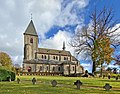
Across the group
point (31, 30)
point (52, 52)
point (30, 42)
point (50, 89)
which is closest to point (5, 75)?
point (50, 89)

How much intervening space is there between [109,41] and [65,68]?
58.7 metres

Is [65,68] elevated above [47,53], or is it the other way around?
[47,53]

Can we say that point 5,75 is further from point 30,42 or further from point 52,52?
point 52,52

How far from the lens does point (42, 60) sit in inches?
4353

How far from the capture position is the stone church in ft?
343

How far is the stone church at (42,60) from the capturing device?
343ft

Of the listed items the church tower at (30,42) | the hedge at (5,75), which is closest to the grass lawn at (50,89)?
the hedge at (5,75)

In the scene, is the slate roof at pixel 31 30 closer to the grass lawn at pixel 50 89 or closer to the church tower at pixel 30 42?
the church tower at pixel 30 42

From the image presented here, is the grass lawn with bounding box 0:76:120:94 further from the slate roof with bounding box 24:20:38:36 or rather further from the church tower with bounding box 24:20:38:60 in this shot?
the slate roof with bounding box 24:20:38:36

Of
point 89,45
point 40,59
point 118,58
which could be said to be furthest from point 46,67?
point 118,58

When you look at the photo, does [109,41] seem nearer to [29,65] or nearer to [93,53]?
[93,53]

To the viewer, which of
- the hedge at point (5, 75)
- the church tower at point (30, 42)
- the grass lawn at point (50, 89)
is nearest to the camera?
the grass lawn at point (50, 89)

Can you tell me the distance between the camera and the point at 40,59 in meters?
111

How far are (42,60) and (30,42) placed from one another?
10.7 metres
